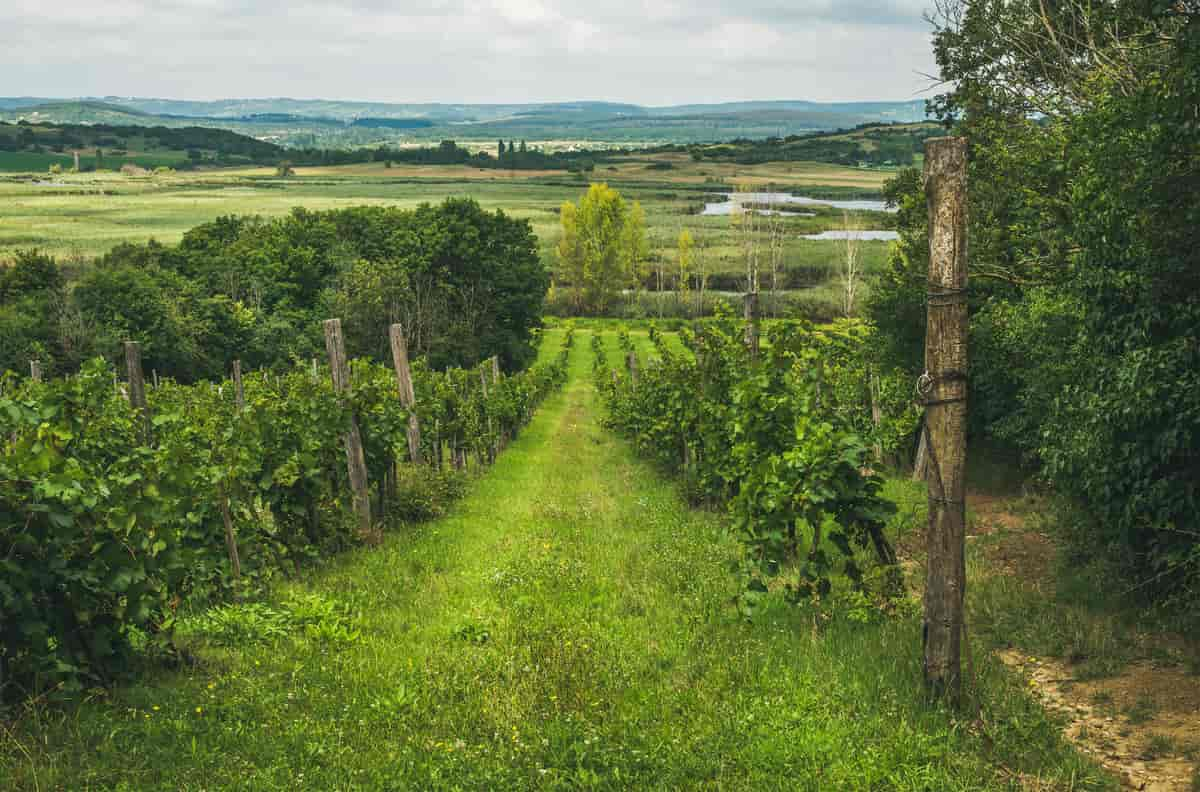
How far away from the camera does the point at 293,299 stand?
216ft

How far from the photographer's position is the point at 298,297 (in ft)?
218

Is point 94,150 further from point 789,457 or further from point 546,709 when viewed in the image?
point 546,709

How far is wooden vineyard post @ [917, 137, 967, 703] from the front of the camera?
19.8 feet

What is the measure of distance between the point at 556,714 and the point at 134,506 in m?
3.05

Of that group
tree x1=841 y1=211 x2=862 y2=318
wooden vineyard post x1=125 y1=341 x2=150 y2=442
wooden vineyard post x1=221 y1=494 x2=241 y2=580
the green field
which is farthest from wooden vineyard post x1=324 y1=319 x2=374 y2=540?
the green field

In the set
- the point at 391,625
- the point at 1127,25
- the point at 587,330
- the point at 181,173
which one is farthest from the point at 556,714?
the point at 181,173

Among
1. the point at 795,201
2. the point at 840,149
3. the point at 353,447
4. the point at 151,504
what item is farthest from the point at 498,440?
the point at 840,149

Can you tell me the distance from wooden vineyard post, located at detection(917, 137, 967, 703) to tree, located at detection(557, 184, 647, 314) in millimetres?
90958

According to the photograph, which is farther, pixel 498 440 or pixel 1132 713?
pixel 498 440

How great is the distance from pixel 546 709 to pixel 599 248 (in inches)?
3680

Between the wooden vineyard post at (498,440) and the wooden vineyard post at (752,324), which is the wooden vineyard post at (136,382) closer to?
the wooden vineyard post at (752,324)

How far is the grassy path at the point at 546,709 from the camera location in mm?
5387

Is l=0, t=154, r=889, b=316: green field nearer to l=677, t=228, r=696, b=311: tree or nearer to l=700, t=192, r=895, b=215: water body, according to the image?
l=700, t=192, r=895, b=215: water body

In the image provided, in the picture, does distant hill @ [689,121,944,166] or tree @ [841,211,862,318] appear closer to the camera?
tree @ [841,211,862,318]
